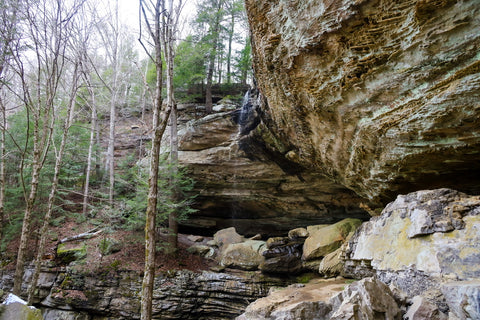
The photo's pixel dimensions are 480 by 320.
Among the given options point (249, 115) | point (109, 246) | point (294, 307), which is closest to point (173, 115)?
point (249, 115)

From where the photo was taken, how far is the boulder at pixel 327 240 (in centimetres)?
857

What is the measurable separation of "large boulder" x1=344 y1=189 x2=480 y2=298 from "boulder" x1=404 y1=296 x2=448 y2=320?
0.20 m

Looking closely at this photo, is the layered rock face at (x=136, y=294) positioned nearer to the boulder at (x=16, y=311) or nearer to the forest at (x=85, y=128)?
the forest at (x=85, y=128)

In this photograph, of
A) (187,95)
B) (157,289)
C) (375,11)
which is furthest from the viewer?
(187,95)

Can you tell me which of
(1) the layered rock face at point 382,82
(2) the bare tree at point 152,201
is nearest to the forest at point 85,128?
(2) the bare tree at point 152,201

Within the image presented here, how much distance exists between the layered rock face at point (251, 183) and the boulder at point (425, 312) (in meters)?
7.80

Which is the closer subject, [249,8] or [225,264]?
[249,8]

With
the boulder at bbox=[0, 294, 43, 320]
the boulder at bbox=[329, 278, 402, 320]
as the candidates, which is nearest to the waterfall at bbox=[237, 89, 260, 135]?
the boulder at bbox=[329, 278, 402, 320]

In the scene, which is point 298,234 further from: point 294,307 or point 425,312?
point 425,312

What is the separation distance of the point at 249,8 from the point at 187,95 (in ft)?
31.8

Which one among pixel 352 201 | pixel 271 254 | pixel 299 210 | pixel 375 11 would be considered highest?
pixel 375 11

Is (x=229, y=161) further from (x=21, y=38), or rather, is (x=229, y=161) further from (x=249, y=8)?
(x=21, y=38)

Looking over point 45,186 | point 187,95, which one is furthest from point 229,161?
point 45,186

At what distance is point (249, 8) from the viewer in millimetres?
5840
